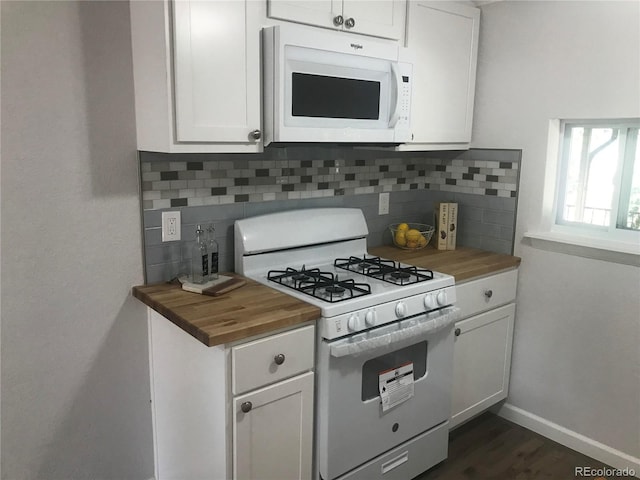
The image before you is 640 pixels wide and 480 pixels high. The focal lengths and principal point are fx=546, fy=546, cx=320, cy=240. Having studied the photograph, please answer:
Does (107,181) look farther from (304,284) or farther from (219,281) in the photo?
(304,284)

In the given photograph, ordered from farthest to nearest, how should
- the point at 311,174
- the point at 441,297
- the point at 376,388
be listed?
the point at 311,174 < the point at 441,297 < the point at 376,388

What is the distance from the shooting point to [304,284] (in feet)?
7.26

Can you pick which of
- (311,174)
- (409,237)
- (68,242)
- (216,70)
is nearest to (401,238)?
(409,237)

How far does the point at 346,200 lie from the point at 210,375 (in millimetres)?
1284

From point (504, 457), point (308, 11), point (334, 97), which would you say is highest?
point (308, 11)

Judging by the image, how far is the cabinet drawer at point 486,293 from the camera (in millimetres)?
2566

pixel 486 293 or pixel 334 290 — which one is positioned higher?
pixel 334 290

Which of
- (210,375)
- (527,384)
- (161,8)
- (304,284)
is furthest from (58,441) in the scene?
(527,384)

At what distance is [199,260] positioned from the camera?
2246 mm

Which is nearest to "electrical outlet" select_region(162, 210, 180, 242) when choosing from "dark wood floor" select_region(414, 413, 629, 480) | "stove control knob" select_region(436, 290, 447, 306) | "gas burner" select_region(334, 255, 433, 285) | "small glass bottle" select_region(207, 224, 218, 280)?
"small glass bottle" select_region(207, 224, 218, 280)

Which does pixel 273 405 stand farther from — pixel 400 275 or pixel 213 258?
pixel 400 275

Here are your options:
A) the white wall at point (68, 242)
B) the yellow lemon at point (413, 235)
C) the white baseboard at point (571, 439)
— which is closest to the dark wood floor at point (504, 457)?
the white baseboard at point (571, 439)

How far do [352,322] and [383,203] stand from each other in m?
1.17

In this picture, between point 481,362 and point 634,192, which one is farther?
point 481,362
